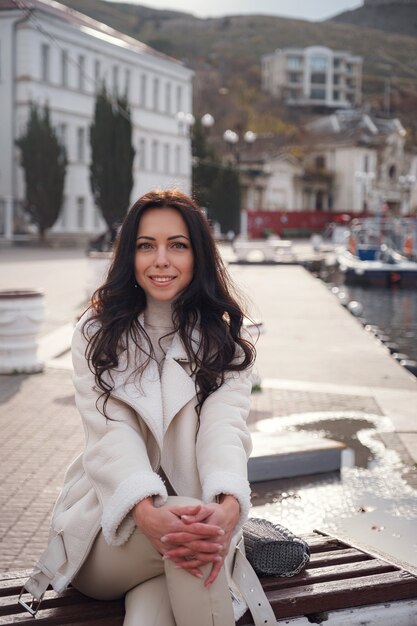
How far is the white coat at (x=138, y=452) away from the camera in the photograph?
283 centimetres

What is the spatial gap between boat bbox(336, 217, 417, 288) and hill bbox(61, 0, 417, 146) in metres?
62.1

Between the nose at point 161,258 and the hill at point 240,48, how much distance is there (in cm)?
9410

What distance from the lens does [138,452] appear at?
291 centimetres

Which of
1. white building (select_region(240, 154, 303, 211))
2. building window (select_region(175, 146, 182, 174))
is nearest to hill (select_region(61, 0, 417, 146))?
white building (select_region(240, 154, 303, 211))

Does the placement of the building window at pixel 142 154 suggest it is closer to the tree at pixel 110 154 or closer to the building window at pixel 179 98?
the building window at pixel 179 98

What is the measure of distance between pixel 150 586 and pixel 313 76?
446ft

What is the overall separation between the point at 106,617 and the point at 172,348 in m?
0.86

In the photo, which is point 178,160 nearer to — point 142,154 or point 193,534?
point 142,154

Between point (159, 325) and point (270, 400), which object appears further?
point (270, 400)

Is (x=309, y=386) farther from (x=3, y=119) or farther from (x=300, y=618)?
(x=3, y=119)

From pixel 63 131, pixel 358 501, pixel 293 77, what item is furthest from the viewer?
pixel 293 77

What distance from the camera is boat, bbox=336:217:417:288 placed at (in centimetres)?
2730

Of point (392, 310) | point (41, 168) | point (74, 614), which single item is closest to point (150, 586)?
point (74, 614)

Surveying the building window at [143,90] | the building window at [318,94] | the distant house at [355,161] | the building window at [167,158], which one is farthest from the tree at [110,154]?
the building window at [318,94]
